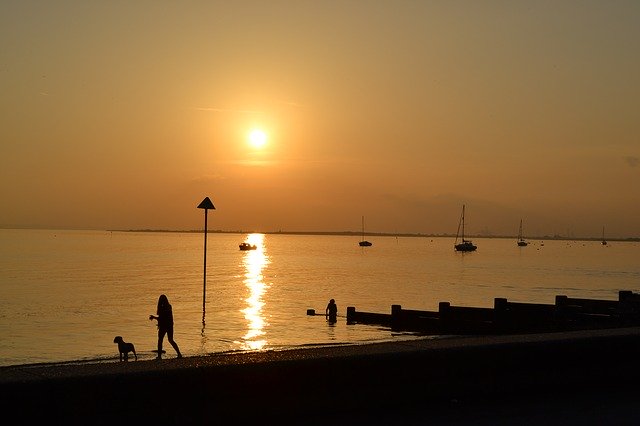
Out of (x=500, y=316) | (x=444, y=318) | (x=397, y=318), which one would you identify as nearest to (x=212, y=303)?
(x=397, y=318)

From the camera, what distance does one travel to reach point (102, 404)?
247 inches

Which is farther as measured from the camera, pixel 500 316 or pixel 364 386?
pixel 500 316

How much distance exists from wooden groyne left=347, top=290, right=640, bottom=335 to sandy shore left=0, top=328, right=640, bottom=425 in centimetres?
1422

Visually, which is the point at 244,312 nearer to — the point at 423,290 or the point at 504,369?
the point at 423,290

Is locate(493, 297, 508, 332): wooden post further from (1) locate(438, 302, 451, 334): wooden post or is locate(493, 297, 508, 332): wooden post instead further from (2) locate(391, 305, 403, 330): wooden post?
(2) locate(391, 305, 403, 330): wooden post

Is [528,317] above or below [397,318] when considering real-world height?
above

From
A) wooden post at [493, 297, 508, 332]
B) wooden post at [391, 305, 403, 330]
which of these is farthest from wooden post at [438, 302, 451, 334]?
wooden post at [391, 305, 403, 330]

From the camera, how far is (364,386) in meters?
7.58

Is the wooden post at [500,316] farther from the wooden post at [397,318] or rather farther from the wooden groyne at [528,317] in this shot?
the wooden post at [397,318]

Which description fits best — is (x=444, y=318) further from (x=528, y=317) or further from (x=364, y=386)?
(x=364, y=386)

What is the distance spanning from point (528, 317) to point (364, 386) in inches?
876

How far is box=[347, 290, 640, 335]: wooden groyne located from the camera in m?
23.8

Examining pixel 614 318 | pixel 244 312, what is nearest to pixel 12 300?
pixel 244 312

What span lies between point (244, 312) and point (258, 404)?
152 ft
